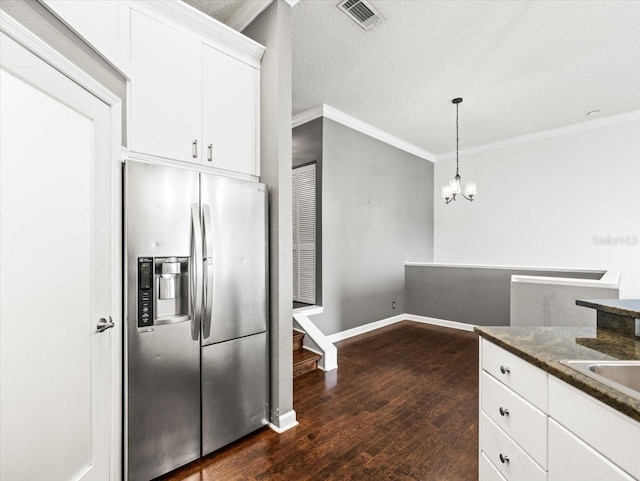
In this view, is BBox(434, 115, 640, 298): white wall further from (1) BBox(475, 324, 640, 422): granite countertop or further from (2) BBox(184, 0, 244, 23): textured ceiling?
(2) BBox(184, 0, 244, 23): textured ceiling

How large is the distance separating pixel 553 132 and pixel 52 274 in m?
6.28

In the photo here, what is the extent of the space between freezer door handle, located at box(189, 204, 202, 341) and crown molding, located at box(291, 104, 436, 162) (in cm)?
288

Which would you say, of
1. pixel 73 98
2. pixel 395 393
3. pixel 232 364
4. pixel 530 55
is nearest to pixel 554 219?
pixel 530 55

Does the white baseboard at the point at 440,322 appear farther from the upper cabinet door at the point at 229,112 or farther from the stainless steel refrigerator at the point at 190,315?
the upper cabinet door at the point at 229,112

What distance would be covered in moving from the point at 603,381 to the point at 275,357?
1823 millimetres

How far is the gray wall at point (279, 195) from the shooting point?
228 centimetres

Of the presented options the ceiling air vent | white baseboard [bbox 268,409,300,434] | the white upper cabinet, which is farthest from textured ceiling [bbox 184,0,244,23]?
white baseboard [bbox 268,409,300,434]

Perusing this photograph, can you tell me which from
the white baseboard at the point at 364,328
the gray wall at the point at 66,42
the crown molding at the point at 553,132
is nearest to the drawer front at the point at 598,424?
the gray wall at the point at 66,42

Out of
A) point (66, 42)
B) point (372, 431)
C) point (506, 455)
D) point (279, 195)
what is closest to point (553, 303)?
point (372, 431)

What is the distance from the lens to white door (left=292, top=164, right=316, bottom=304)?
4.29 m

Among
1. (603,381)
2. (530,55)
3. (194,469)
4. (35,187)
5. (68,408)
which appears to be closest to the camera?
(603,381)

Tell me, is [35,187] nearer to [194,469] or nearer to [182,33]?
[182,33]

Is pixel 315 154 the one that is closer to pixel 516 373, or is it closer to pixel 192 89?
pixel 192 89

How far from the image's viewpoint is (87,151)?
1.57 meters
